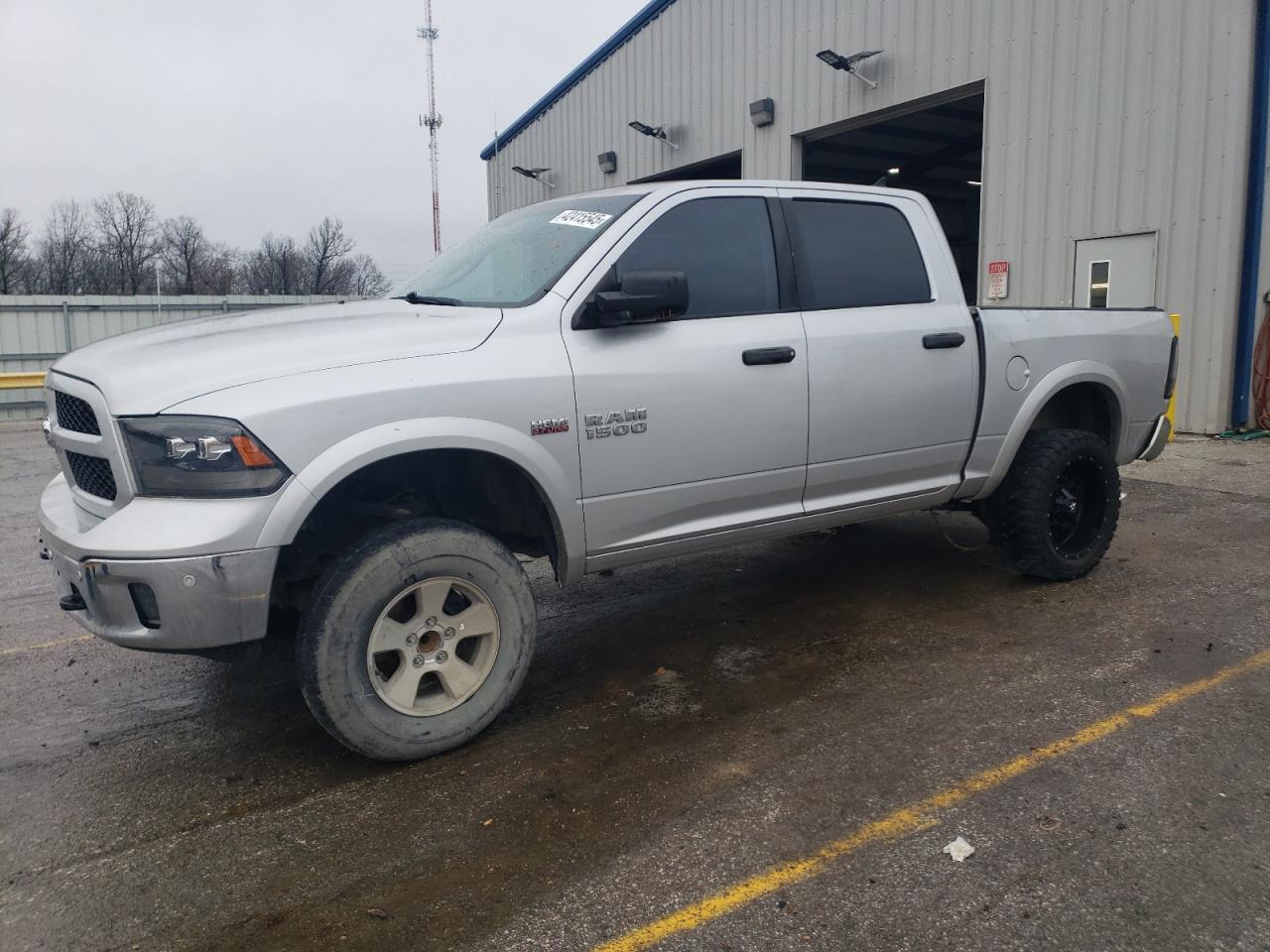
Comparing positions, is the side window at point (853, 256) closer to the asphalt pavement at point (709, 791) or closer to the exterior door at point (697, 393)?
the exterior door at point (697, 393)

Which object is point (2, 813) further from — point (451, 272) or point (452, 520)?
point (451, 272)

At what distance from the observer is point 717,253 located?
4.06 meters

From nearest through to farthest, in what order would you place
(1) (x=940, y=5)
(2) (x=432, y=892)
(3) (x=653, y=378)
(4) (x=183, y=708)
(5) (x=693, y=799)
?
(2) (x=432, y=892), (5) (x=693, y=799), (3) (x=653, y=378), (4) (x=183, y=708), (1) (x=940, y=5)

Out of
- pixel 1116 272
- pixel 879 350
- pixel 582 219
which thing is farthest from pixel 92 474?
pixel 1116 272

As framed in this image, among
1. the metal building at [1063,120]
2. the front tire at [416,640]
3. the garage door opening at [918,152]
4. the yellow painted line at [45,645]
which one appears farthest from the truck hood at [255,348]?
the garage door opening at [918,152]

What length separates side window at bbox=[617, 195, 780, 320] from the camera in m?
3.91

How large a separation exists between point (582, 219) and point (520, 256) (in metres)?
0.30

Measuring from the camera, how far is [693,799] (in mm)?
3029

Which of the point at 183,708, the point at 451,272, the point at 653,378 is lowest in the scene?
the point at 183,708

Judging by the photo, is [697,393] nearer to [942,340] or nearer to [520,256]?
[520,256]

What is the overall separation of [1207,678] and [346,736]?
3334mm

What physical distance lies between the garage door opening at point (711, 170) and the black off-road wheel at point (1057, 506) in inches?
502

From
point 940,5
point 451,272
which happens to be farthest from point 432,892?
point 940,5

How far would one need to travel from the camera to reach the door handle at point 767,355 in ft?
12.9
